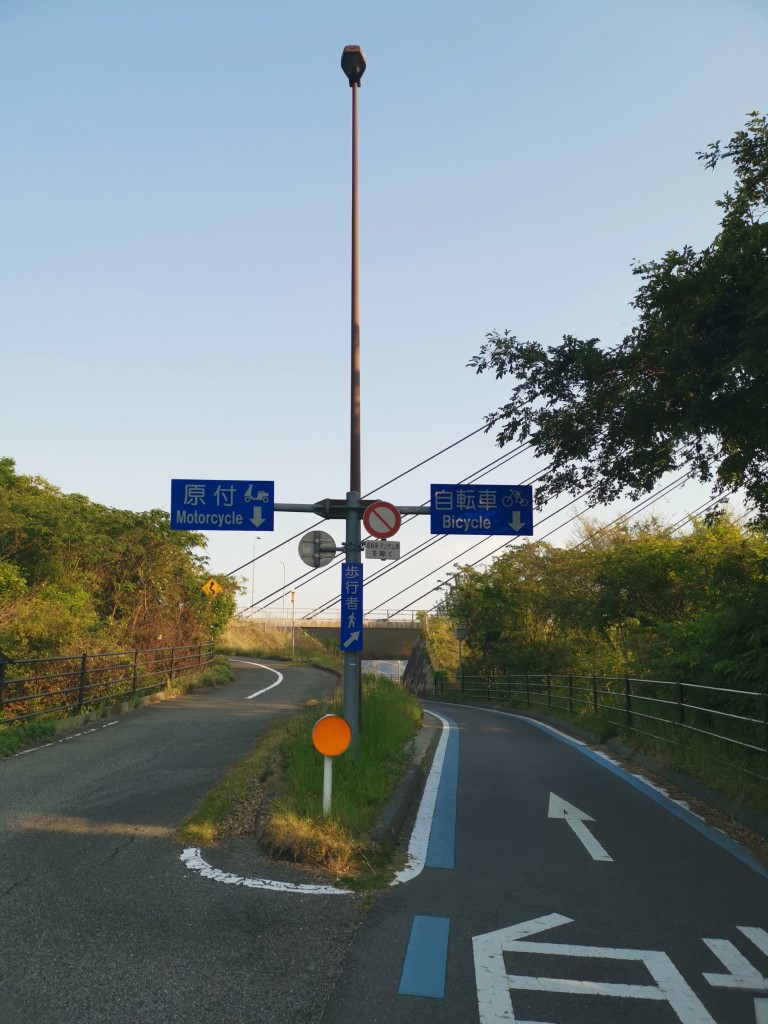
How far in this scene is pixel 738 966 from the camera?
4566 mm

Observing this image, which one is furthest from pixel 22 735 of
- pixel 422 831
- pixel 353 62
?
pixel 353 62

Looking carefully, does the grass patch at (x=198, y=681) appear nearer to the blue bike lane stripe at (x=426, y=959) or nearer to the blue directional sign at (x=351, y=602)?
the blue directional sign at (x=351, y=602)

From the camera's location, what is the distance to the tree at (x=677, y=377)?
838 cm

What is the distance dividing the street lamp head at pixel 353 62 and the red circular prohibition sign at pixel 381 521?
710cm

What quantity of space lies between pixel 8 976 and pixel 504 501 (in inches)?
388

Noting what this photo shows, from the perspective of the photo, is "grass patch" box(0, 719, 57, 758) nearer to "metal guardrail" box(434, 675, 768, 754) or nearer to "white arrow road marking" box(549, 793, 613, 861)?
"white arrow road marking" box(549, 793, 613, 861)

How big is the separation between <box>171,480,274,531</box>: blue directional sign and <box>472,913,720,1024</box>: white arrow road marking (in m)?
8.16

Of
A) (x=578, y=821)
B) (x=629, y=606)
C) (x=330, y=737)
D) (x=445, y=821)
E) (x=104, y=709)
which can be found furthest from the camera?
(x=629, y=606)

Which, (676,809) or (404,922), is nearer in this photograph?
(404,922)

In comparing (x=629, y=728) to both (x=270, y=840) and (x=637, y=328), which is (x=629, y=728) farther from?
(x=270, y=840)

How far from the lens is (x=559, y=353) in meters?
10.6

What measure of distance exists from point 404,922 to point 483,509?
8.17 metres

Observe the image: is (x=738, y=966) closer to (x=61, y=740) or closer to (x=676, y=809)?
(x=676, y=809)

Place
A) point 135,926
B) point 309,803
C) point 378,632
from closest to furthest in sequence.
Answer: point 135,926 → point 309,803 → point 378,632
